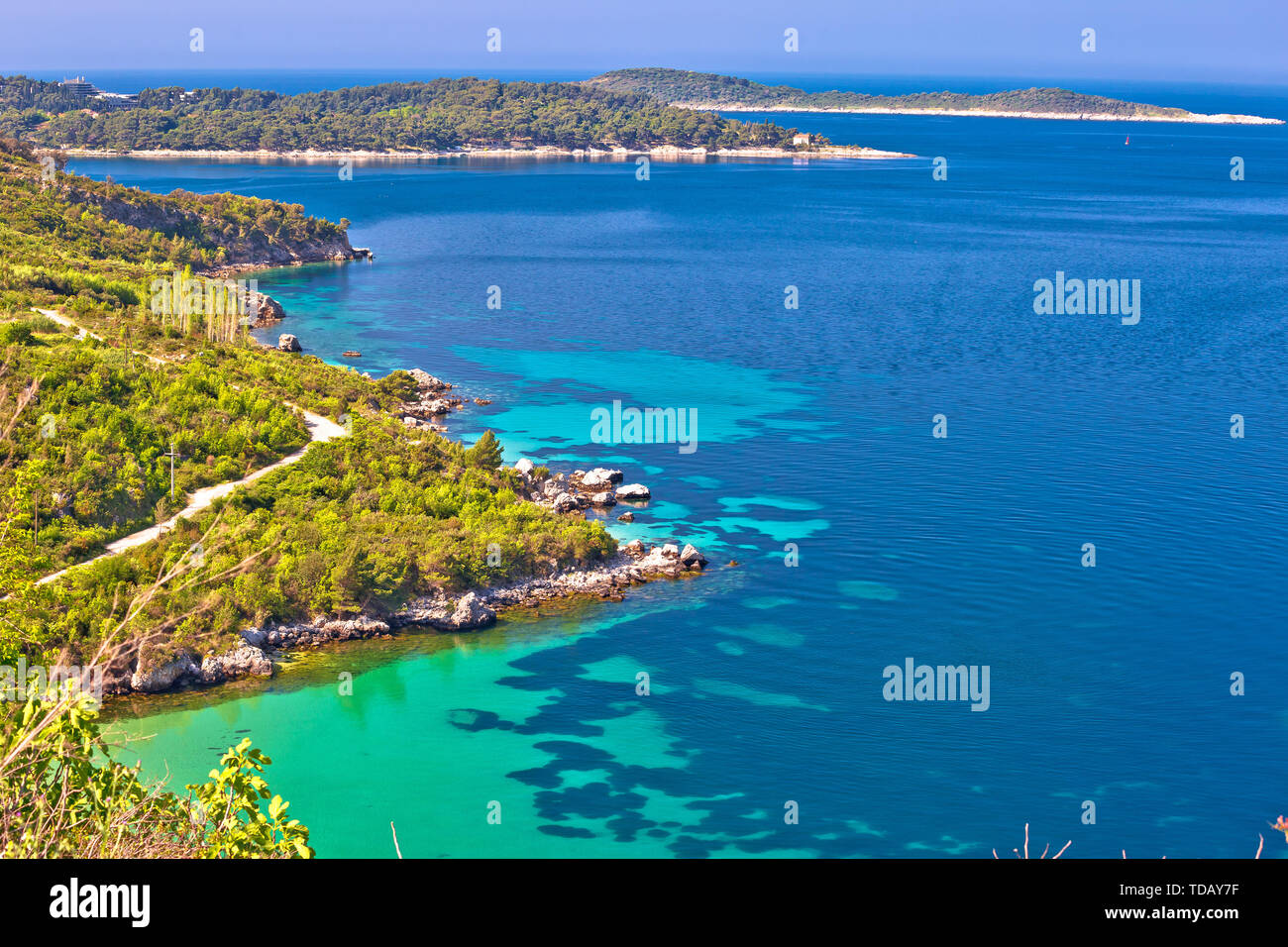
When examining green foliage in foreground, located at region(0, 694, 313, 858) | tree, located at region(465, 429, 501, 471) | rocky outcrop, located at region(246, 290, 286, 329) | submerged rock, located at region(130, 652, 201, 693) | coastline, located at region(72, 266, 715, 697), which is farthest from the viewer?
rocky outcrop, located at region(246, 290, 286, 329)

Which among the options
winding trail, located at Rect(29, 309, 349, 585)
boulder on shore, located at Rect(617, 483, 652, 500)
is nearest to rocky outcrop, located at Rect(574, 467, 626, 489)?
boulder on shore, located at Rect(617, 483, 652, 500)

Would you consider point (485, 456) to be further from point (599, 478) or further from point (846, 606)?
point (846, 606)

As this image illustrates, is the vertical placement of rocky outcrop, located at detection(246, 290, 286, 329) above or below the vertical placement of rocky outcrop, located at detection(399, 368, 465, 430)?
above

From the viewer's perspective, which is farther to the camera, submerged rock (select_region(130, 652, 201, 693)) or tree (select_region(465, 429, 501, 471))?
tree (select_region(465, 429, 501, 471))

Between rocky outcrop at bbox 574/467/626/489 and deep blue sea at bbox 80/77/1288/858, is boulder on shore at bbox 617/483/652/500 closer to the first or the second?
rocky outcrop at bbox 574/467/626/489

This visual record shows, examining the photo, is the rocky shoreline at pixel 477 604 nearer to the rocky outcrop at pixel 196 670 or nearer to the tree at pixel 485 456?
the rocky outcrop at pixel 196 670

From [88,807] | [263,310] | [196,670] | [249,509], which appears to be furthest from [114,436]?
[263,310]

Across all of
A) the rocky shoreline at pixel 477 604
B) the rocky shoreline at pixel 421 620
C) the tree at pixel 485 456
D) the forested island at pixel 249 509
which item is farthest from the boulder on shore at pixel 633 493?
the tree at pixel 485 456
